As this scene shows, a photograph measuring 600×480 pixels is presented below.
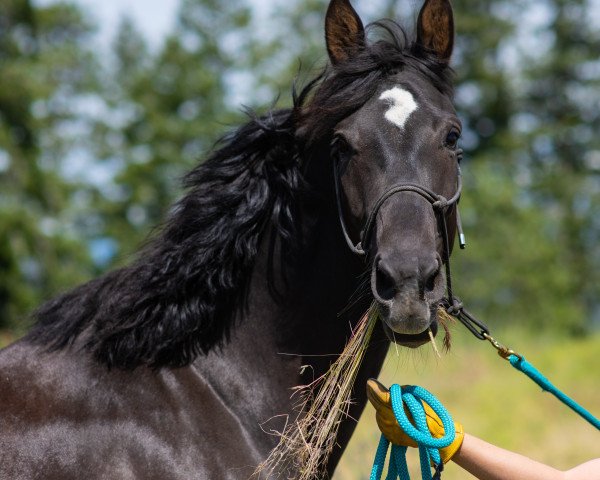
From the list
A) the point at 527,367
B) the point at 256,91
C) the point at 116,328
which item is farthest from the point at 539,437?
the point at 256,91

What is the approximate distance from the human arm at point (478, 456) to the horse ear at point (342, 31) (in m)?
1.56

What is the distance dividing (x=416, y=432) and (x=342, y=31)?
1.89 meters

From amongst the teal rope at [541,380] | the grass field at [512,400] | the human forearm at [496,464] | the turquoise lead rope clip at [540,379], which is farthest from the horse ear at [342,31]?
the grass field at [512,400]

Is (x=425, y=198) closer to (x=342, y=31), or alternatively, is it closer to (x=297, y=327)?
(x=297, y=327)

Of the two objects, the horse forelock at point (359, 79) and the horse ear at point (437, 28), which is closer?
the horse forelock at point (359, 79)

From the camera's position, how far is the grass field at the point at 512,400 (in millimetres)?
9203

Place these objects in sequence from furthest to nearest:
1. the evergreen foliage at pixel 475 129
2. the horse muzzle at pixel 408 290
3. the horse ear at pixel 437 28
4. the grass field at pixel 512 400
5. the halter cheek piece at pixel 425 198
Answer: the evergreen foliage at pixel 475 129
the grass field at pixel 512 400
the horse ear at pixel 437 28
the halter cheek piece at pixel 425 198
the horse muzzle at pixel 408 290

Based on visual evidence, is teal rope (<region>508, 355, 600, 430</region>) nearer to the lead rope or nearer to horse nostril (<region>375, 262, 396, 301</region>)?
the lead rope

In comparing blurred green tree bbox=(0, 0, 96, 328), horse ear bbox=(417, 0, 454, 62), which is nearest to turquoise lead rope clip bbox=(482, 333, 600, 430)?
horse ear bbox=(417, 0, 454, 62)

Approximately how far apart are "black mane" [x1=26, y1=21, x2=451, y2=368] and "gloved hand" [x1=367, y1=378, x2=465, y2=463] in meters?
0.76

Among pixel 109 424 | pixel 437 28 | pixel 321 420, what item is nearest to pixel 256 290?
pixel 321 420

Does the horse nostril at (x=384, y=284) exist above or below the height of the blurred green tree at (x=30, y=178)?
below

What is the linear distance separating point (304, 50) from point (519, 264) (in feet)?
43.4

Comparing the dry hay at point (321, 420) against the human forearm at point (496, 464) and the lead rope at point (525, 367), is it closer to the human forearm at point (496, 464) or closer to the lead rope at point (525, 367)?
the lead rope at point (525, 367)
